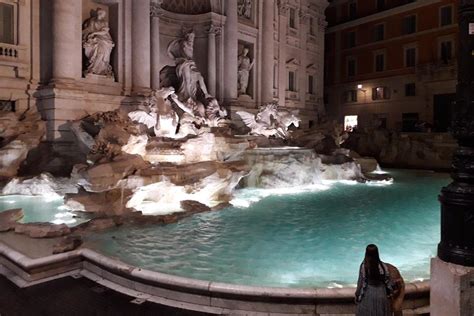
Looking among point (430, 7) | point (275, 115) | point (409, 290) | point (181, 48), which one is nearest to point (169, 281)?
point (409, 290)

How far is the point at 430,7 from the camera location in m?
22.2

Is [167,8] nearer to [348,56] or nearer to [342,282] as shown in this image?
[342,282]

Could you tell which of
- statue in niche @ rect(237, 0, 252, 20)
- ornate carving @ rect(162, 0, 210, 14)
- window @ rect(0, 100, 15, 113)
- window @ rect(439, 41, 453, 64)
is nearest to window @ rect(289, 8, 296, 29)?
statue in niche @ rect(237, 0, 252, 20)

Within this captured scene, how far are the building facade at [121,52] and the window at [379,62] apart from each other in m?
10.4

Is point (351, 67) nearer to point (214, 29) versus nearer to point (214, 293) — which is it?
point (214, 29)

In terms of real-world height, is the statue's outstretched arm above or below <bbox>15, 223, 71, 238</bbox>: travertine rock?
above

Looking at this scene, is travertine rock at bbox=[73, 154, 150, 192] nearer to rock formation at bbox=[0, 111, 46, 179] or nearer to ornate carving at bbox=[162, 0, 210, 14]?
rock formation at bbox=[0, 111, 46, 179]

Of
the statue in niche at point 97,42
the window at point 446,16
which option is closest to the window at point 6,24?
the statue in niche at point 97,42

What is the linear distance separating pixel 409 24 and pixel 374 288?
25.1 m

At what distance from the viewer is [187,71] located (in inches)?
553

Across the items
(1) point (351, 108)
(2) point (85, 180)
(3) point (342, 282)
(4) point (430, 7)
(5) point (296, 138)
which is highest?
(4) point (430, 7)

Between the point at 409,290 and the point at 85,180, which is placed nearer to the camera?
the point at 409,290

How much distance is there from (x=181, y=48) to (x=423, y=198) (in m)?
10.5

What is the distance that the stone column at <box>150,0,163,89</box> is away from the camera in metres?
13.7
